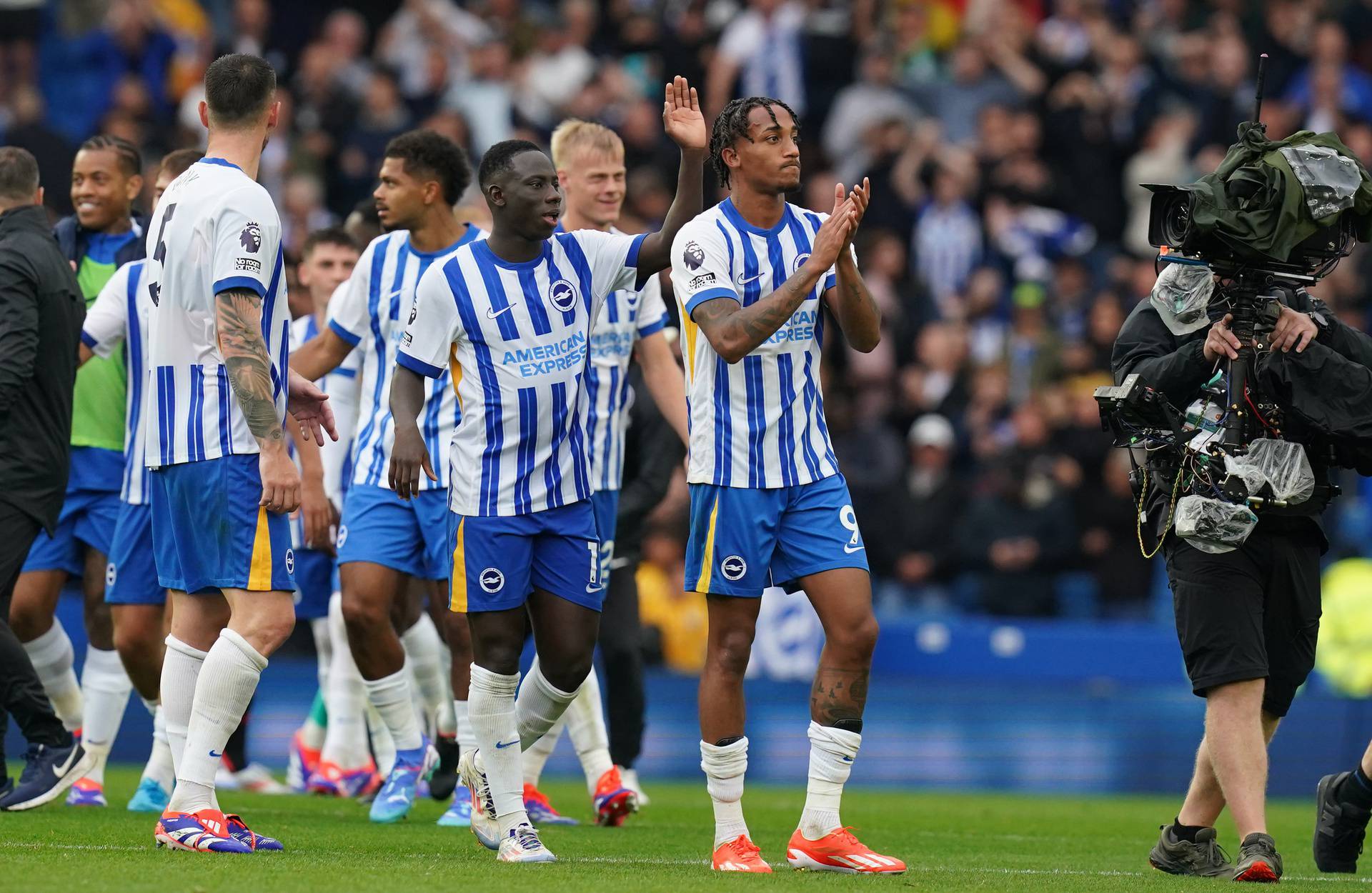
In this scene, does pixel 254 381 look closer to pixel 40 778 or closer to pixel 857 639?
pixel 857 639

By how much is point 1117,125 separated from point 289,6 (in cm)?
901

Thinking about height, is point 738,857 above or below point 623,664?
below

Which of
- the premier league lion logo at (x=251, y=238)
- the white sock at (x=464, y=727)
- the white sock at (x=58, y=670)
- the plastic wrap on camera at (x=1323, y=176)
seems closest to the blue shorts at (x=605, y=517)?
the white sock at (x=464, y=727)

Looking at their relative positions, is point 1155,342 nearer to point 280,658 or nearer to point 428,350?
point 428,350

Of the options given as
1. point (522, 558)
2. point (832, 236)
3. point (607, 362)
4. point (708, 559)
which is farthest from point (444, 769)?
point (832, 236)

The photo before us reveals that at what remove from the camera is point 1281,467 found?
23.5 feet

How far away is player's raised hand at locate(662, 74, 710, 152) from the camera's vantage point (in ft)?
23.4

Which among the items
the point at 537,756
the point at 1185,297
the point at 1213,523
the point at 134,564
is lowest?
the point at 537,756

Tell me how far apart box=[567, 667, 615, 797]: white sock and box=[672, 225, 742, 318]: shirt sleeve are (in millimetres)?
3013

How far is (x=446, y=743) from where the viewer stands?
384 inches

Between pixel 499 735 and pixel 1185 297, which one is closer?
pixel 499 735

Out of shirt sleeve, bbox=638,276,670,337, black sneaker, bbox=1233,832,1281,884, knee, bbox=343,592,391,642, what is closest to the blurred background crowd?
shirt sleeve, bbox=638,276,670,337

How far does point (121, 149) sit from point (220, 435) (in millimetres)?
3089

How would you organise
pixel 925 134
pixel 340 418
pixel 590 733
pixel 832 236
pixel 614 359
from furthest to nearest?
pixel 925 134, pixel 340 418, pixel 590 733, pixel 614 359, pixel 832 236
